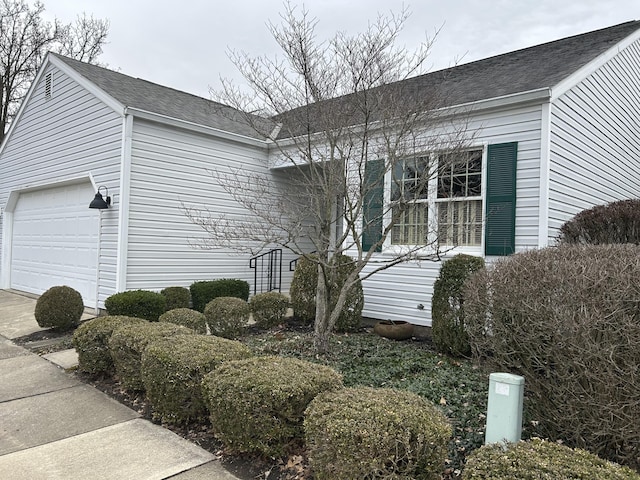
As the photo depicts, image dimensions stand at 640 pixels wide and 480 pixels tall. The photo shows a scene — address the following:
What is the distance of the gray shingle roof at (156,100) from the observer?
8.52m

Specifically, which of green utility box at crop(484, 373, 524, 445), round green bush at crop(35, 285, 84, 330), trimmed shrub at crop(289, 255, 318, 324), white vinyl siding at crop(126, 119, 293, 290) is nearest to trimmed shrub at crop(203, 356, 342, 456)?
green utility box at crop(484, 373, 524, 445)

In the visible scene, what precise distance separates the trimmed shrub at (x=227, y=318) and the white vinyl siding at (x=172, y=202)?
7.84ft

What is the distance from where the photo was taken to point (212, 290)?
847 cm

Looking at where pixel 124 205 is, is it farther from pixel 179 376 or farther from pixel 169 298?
pixel 179 376

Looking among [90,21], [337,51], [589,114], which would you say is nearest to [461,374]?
[337,51]

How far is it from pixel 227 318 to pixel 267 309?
2.96ft

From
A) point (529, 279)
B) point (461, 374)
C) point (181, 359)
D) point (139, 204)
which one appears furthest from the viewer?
point (139, 204)

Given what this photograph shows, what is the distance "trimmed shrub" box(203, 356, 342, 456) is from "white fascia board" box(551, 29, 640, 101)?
5252 millimetres

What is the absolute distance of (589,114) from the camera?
7051 millimetres

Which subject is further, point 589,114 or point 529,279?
point 589,114

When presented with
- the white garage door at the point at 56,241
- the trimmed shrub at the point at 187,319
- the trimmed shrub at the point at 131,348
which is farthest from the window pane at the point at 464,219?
the white garage door at the point at 56,241

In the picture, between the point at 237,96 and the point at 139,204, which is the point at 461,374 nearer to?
the point at 237,96

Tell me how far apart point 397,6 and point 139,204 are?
5539 mm

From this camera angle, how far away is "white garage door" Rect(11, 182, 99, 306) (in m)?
8.84
